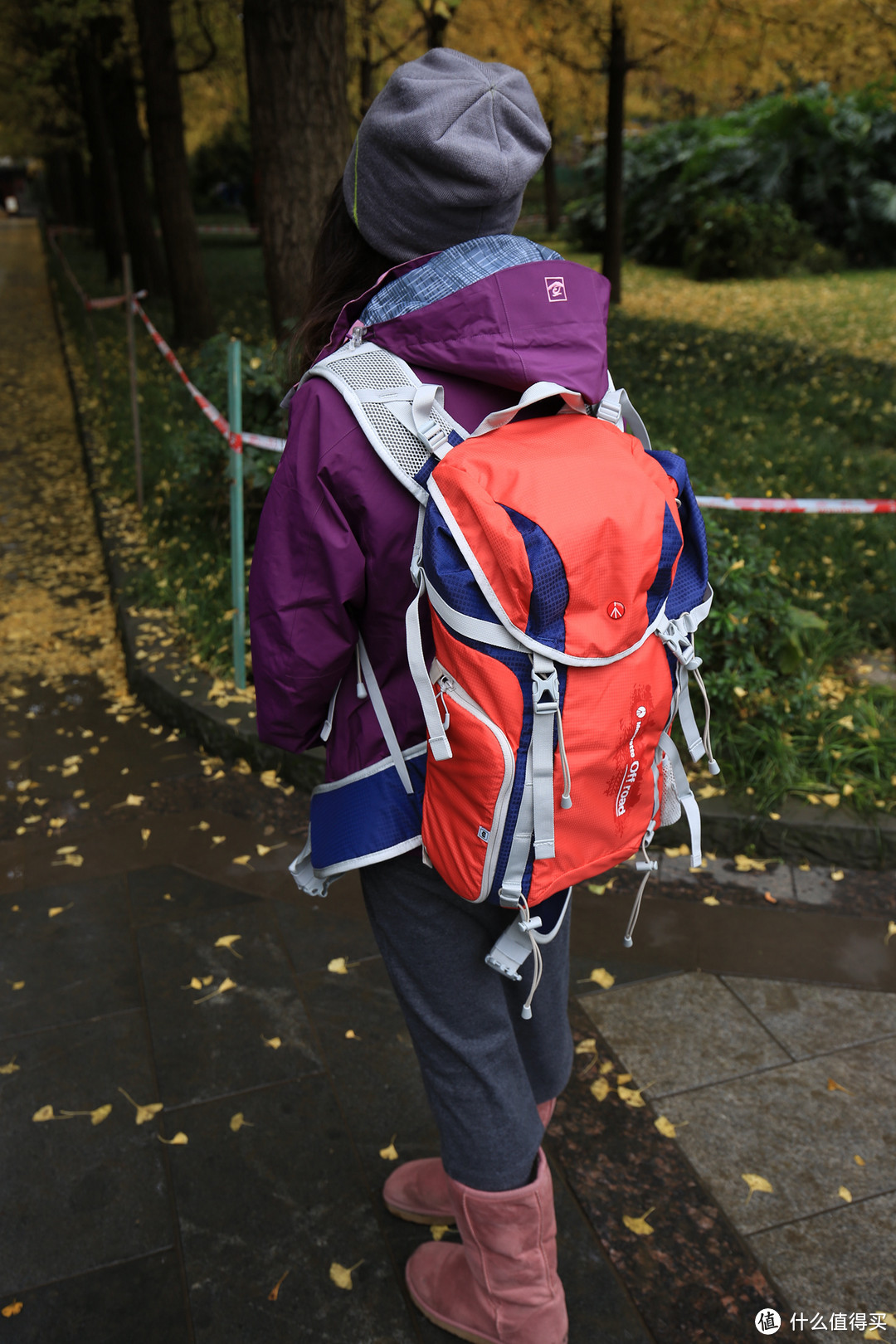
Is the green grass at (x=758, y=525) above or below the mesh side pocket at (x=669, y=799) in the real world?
below

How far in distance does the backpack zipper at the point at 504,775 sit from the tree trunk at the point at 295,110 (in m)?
4.48

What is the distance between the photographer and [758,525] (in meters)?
5.10

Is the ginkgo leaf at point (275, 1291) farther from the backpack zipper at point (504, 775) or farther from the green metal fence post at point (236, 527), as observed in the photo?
the green metal fence post at point (236, 527)

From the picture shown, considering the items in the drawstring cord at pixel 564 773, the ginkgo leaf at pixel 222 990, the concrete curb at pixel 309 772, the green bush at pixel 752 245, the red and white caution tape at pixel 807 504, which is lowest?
the green bush at pixel 752 245

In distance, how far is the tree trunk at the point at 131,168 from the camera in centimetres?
1522

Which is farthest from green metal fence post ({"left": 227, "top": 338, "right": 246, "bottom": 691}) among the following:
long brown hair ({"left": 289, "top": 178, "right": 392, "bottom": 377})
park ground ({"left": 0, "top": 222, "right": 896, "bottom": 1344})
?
long brown hair ({"left": 289, "top": 178, "right": 392, "bottom": 377})

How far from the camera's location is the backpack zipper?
131 centimetres

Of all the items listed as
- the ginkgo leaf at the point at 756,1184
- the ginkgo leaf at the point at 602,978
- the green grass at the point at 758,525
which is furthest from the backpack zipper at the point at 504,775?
the green grass at the point at 758,525

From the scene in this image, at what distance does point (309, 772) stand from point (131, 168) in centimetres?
1466

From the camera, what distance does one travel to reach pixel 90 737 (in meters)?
4.47

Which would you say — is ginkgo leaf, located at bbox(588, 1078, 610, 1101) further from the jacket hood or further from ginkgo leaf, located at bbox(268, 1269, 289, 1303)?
the jacket hood

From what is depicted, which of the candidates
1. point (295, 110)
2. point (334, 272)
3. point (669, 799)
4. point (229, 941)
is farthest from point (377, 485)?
point (295, 110)

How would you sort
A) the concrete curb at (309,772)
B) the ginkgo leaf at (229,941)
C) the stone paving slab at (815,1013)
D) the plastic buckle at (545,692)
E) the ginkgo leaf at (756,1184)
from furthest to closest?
1. the concrete curb at (309,772)
2. the ginkgo leaf at (229,941)
3. the stone paving slab at (815,1013)
4. the ginkgo leaf at (756,1184)
5. the plastic buckle at (545,692)

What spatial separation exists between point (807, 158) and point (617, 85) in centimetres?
767
